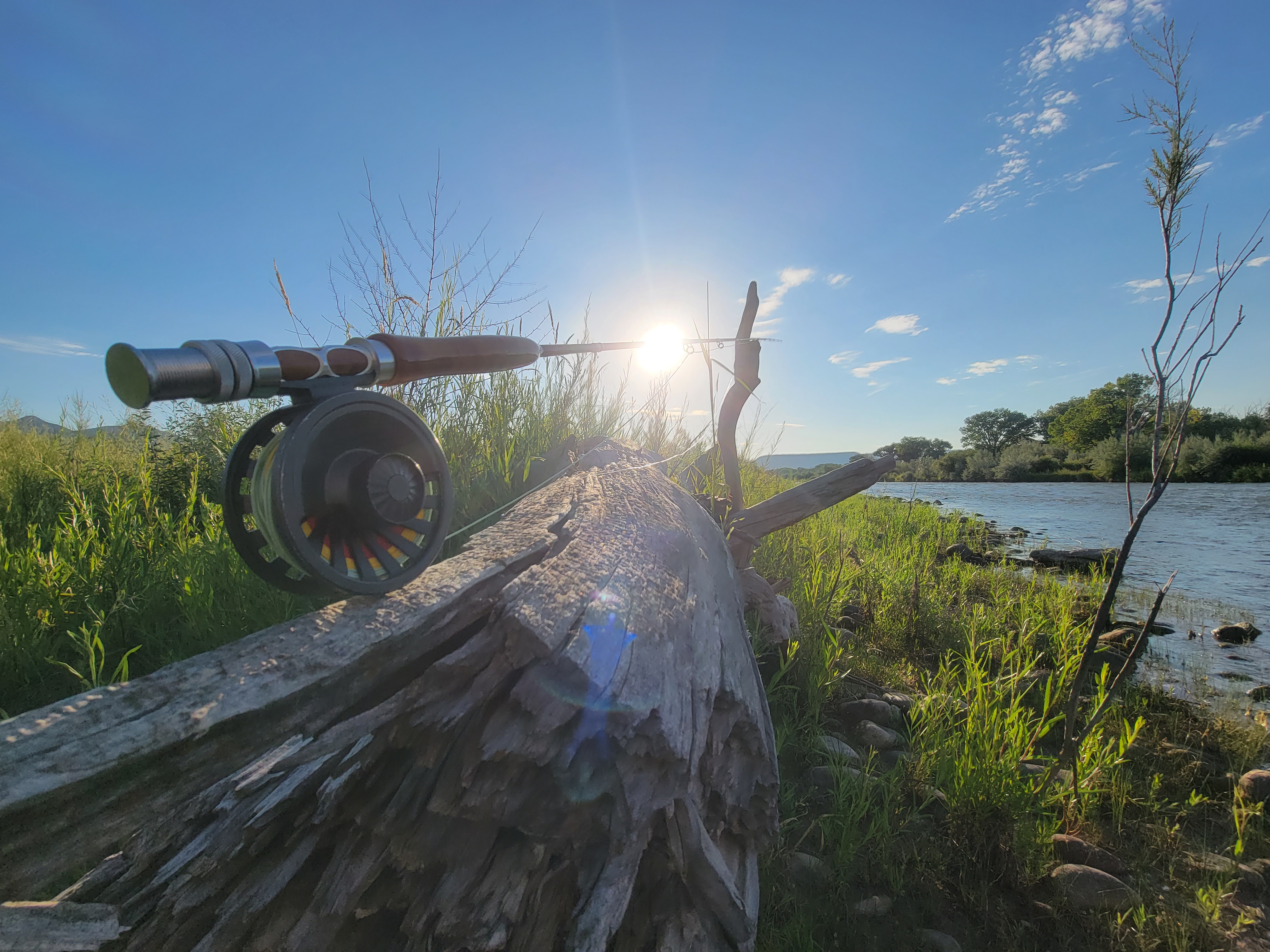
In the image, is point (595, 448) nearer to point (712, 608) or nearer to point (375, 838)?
point (712, 608)

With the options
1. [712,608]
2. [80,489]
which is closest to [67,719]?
[712,608]

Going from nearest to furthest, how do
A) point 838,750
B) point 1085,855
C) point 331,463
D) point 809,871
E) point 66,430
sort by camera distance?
1. point 331,463
2. point 809,871
3. point 1085,855
4. point 838,750
5. point 66,430

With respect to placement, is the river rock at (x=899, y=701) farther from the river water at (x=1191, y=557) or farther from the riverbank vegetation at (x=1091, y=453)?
the riverbank vegetation at (x=1091, y=453)

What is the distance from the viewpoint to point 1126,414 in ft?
10.0

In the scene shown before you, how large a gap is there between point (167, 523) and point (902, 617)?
5078mm

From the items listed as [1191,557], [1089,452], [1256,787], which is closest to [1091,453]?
[1089,452]

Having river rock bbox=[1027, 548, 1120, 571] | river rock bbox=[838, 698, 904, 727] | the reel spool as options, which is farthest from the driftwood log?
river rock bbox=[1027, 548, 1120, 571]

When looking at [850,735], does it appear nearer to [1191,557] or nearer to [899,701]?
[899,701]

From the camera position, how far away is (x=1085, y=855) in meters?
2.46

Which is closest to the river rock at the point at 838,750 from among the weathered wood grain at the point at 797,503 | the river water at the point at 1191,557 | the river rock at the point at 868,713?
the river rock at the point at 868,713

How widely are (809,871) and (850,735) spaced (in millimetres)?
1040

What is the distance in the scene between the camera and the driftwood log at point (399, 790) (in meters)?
1.02

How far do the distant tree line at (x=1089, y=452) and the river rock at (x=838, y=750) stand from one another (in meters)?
4.93

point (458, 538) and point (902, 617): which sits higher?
point (458, 538)
